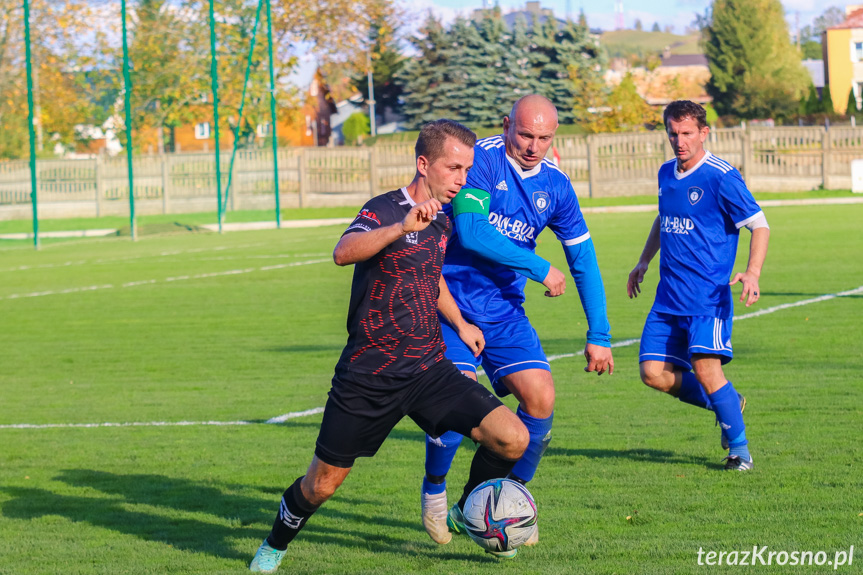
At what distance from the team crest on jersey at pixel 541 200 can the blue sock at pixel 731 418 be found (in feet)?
6.00

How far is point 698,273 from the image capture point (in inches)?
265

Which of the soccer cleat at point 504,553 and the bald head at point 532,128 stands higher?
the bald head at point 532,128

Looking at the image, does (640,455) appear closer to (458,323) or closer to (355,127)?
(458,323)

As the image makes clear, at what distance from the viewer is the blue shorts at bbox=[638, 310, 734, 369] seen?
262 inches

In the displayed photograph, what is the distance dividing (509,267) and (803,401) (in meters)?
3.98

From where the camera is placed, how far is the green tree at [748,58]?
86688 millimetres

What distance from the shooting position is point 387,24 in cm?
4844

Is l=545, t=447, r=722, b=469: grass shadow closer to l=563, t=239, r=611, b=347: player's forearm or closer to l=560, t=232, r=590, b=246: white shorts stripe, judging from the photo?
l=563, t=239, r=611, b=347: player's forearm

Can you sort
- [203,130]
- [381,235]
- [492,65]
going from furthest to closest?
[492,65]
[203,130]
[381,235]

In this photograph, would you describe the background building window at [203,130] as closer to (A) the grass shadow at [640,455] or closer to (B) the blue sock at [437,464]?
(A) the grass shadow at [640,455]

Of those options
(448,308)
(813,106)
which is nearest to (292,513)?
(448,308)

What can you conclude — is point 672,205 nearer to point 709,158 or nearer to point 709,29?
point 709,158

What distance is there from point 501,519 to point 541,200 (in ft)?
5.66
